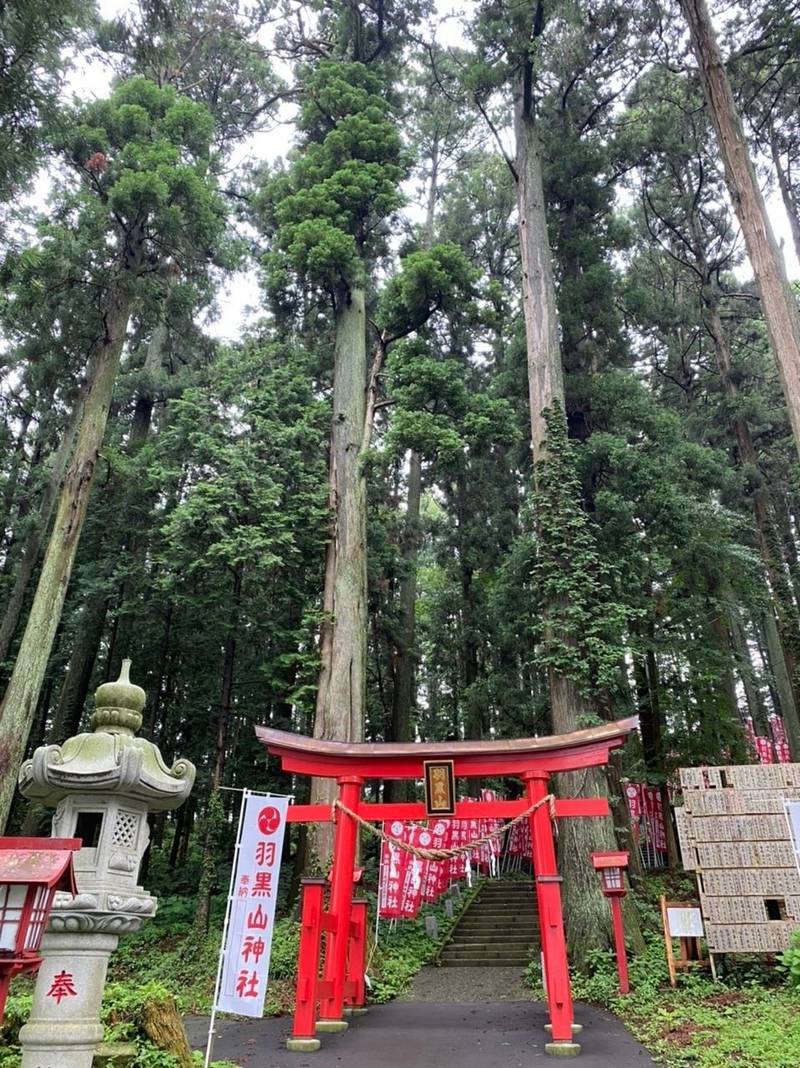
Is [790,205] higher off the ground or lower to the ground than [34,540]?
higher

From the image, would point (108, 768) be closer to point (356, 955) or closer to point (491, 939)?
point (356, 955)

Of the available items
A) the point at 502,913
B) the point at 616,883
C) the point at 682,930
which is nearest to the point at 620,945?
the point at 616,883

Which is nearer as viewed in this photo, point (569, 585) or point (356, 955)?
point (356, 955)

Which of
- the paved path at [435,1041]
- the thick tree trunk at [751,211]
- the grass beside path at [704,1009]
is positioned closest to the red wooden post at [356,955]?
the paved path at [435,1041]

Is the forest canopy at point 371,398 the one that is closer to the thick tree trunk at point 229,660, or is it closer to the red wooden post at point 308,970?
the thick tree trunk at point 229,660

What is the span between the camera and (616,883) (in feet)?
22.0

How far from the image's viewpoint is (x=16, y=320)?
30.5ft

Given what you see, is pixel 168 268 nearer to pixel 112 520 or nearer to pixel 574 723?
pixel 112 520

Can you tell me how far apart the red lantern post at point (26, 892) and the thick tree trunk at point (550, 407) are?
5.60 meters

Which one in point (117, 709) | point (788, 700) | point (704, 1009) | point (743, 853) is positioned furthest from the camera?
point (788, 700)

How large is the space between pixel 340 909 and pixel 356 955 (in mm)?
1119

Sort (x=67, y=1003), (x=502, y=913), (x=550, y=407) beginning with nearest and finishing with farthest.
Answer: (x=67, y=1003)
(x=550, y=407)
(x=502, y=913)

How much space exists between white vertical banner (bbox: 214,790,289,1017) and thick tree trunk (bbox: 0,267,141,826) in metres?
3.00

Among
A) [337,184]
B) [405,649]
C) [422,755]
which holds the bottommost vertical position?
[422,755]
